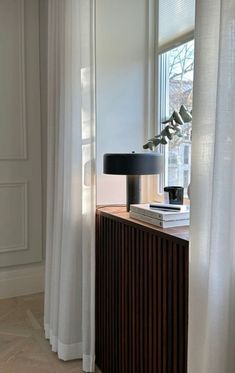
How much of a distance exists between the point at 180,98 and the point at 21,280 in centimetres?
204

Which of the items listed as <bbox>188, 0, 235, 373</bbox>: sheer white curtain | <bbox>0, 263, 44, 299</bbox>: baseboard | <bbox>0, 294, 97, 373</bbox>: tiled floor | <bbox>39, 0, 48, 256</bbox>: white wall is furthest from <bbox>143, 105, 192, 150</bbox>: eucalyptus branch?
<bbox>0, 263, 44, 299</bbox>: baseboard

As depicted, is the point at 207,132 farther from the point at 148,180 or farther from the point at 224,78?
the point at 148,180

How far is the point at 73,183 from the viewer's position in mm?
2119

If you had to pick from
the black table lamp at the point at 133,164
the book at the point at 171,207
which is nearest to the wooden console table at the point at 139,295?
the book at the point at 171,207

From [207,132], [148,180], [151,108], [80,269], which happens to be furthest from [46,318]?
[207,132]

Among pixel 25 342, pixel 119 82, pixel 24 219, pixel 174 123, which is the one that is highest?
pixel 119 82

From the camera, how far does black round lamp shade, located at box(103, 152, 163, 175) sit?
182 centimetres

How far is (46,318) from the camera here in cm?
246

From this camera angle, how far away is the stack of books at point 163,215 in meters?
1.58

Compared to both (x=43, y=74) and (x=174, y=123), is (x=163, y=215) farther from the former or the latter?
(x=43, y=74)

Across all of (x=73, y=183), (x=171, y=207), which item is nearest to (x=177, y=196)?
(x=171, y=207)

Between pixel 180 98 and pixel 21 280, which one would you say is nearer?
Answer: pixel 180 98

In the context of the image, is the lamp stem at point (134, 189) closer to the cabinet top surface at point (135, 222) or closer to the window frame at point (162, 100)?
the cabinet top surface at point (135, 222)

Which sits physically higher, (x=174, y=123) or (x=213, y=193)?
(x=174, y=123)
